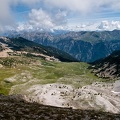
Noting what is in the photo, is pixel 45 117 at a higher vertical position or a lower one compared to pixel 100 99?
higher

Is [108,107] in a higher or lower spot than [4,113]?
lower

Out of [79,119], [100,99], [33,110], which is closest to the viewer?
[79,119]

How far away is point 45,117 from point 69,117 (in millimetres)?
3460

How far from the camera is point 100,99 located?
181 m

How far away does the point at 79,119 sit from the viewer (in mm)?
35500

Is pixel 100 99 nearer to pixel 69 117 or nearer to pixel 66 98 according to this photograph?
pixel 66 98

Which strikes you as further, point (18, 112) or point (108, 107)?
point (108, 107)

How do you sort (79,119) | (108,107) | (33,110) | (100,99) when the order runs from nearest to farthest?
(79,119) → (33,110) → (108,107) → (100,99)

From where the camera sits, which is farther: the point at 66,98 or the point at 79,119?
the point at 66,98

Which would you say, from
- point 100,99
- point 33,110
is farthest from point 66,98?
point 33,110

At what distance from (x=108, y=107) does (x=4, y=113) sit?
135m

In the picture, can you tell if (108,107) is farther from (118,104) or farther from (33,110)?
(33,110)

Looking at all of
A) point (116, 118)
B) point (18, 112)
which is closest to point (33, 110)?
point (18, 112)

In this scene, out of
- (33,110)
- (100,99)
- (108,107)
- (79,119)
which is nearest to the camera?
(79,119)
